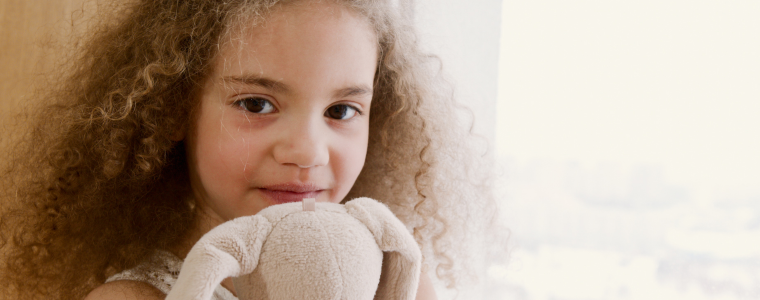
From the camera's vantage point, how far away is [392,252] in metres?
0.53

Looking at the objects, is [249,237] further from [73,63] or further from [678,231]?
[678,231]

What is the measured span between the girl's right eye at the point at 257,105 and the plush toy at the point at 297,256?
0.19 m

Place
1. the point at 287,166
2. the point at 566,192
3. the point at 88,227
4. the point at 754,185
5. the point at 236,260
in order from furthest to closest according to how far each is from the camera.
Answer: the point at 566,192 → the point at 754,185 → the point at 88,227 → the point at 287,166 → the point at 236,260

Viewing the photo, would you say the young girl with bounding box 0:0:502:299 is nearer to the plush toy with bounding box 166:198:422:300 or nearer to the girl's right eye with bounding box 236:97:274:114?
the girl's right eye with bounding box 236:97:274:114

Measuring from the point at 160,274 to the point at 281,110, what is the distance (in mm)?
276

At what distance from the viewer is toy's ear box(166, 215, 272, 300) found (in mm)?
425

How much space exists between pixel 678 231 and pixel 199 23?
0.81m

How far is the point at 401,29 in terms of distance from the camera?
87 cm

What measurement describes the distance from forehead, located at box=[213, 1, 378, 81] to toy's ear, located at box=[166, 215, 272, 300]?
0.23 metres

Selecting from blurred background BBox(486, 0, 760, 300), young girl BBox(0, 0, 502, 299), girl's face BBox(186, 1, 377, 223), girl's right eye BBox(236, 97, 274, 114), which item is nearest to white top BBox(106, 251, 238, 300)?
young girl BBox(0, 0, 502, 299)

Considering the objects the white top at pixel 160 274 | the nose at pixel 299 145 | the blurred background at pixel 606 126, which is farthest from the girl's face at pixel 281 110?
the blurred background at pixel 606 126

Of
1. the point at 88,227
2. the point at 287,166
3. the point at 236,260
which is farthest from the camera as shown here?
the point at 88,227

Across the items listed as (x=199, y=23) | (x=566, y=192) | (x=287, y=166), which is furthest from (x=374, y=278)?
(x=566, y=192)

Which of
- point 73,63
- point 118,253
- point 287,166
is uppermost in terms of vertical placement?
point 73,63
